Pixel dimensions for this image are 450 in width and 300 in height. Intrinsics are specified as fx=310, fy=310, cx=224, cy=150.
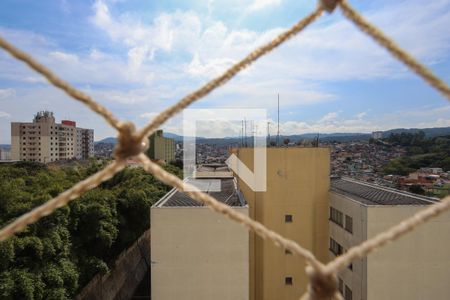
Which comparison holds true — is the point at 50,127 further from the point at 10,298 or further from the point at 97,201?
the point at 10,298

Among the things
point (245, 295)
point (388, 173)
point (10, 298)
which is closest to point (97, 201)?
point (10, 298)

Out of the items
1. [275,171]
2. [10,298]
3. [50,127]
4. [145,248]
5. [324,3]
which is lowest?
[145,248]

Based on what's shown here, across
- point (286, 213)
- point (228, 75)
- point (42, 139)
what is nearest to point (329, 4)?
point (228, 75)

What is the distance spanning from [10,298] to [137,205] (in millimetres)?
3620

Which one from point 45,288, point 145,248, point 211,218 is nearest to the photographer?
point 45,288

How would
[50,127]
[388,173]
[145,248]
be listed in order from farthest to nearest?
[50,127] → [388,173] → [145,248]

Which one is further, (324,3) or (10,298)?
(10,298)

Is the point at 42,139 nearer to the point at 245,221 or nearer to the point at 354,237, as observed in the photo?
the point at 354,237

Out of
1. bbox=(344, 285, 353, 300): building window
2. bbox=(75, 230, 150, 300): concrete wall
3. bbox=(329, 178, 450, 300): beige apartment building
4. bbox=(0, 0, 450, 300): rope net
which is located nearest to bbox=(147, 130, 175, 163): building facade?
bbox=(75, 230, 150, 300): concrete wall

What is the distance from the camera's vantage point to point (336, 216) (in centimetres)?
535

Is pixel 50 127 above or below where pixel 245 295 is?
above

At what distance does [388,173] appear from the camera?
13516 mm

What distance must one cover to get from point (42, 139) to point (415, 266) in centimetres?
2664

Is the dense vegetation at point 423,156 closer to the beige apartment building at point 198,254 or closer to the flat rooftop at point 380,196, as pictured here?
the flat rooftop at point 380,196
